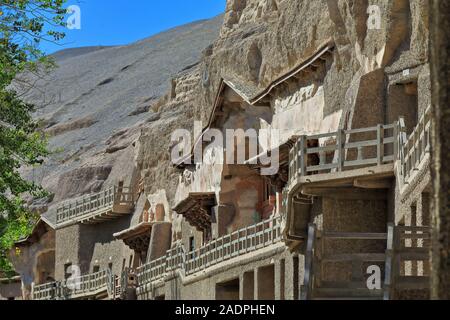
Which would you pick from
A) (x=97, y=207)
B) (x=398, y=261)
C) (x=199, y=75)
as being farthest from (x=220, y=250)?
(x=199, y=75)

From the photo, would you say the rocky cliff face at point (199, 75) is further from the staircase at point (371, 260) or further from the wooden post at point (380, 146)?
the staircase at point (371, 260)

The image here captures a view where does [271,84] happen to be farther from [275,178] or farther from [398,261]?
[398,261]

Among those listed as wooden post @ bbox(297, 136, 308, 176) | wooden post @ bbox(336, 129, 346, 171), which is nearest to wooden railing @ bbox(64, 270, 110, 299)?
wooden post @ bbox(297, 136, 308, 176)

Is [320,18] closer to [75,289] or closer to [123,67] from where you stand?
[75,289]

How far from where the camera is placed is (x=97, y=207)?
264ft

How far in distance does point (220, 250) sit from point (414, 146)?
18386mm

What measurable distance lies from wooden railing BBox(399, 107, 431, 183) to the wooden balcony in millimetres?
43389

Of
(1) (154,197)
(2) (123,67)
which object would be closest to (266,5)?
(1) (154,197)

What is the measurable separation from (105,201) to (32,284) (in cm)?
705

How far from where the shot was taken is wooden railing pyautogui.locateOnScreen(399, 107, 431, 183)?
1236 inches

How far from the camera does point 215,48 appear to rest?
70.6 metres

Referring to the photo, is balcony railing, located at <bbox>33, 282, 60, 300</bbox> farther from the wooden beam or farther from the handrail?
the handrail

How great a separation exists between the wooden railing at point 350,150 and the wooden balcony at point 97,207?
38.1 meters
